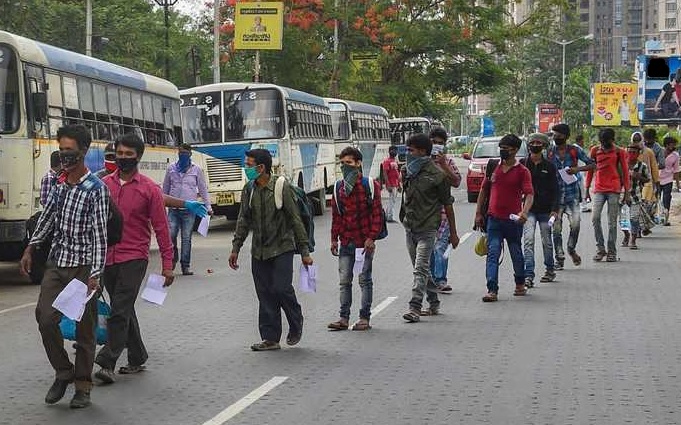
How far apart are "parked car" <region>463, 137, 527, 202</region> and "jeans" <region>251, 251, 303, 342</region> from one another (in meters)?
24.0

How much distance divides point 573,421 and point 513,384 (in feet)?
3.96

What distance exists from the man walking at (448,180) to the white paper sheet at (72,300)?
508 centimetres

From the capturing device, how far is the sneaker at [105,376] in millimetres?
9000

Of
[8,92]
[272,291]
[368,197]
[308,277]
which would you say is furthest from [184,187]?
[272,291]

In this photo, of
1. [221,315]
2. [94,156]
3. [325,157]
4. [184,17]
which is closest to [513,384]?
[221,315]

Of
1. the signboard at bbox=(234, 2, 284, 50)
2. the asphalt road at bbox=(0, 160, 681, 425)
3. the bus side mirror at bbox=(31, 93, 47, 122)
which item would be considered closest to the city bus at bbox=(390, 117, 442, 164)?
the signboard at bbox=(234, 2, 284, 50)

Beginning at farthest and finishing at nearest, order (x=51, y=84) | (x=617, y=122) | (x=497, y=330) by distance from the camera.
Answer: (x=617, y=122)
(x=51, y=84)
(x=497, y=330)

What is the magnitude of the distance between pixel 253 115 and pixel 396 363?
1909 cm

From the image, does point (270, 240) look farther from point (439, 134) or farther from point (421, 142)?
point (439, 134)

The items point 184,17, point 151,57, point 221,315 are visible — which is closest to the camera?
point 221,315

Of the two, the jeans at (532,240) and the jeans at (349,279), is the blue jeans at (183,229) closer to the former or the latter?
the jeans at (532,240)

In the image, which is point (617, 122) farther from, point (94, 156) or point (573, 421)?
point (573, 421)

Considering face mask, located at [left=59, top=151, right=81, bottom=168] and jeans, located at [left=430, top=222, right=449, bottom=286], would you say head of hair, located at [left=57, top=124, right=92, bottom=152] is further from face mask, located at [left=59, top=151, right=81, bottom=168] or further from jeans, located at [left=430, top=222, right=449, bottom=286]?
jeans, located at [left=430, top=222, right=449, bottom=286]

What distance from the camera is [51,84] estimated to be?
17.5m
